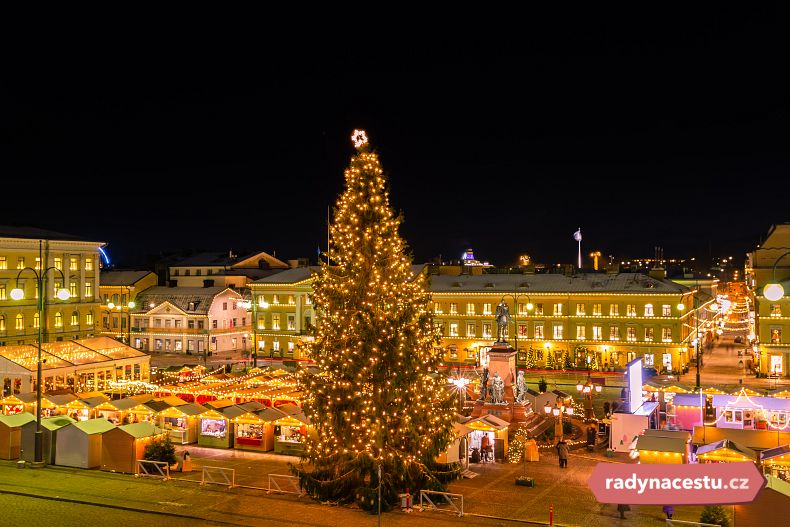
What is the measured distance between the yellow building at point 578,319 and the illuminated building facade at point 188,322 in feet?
86.6

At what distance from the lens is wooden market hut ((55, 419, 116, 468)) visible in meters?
27.9

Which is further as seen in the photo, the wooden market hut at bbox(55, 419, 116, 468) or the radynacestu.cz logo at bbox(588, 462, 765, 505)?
the wooden market hut at bbox(55, 419, 116, 468)

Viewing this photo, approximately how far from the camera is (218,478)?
2731 cm

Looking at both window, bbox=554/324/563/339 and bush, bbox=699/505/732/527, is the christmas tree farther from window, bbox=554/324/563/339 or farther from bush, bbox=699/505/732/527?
window, bbox=554/324/563/339

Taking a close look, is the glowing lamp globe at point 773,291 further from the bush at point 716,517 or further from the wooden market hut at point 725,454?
the wooden market hut at point 725,454

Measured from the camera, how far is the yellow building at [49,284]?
62562 millimetres

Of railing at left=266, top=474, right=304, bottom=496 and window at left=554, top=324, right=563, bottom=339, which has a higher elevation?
window at left=554, top=324, right=563, bottom=339

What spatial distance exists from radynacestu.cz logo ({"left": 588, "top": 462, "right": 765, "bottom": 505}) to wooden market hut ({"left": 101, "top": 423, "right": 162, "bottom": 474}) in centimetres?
1887

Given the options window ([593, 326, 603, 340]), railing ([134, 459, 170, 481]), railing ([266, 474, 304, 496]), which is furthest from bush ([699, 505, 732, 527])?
window ([593, 326, 603, 340])

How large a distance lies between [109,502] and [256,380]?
Answer: 73.6 ft

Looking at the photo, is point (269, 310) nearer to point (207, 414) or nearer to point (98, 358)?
point (98, 358)

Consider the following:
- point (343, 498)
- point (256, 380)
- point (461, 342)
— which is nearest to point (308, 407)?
point (343, 498)

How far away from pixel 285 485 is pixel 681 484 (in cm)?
1524

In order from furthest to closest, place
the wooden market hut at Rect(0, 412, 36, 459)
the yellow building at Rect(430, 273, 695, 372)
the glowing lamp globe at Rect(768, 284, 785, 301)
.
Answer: the yellow building at Rect(430, 273, 695, 372)
the wooden market hut at Rect(0, 412, 36, 459)
the glowing lamp globe at Rect(768, 284, 785, 301)
